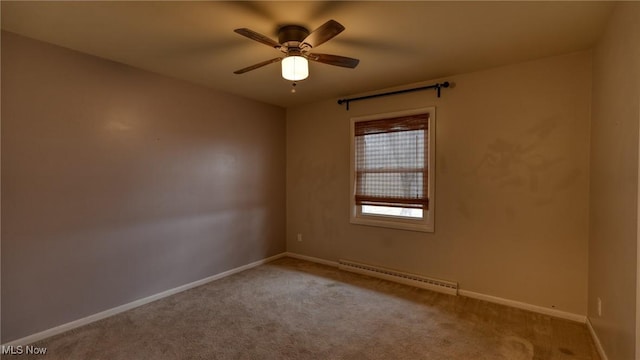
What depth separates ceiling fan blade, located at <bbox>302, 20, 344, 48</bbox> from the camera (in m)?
1.76

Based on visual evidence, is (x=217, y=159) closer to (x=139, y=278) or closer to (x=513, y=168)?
(x=139, y=278)

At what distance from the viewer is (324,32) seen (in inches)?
73.2

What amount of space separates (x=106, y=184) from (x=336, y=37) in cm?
250

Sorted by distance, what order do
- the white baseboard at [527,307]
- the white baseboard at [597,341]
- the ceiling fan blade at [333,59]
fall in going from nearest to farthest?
the white baseboard at [597,341], the ceiling fan blade at [333,59], the white baseboard at [527,307]

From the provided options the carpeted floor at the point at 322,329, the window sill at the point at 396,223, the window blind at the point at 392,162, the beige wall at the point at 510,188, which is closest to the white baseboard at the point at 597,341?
the carpeted floor at the point at 322,329

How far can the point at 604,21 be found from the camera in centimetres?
212

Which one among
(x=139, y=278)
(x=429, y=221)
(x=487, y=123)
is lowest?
(x=139, y=278)

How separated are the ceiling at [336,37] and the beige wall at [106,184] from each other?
30 centimetres

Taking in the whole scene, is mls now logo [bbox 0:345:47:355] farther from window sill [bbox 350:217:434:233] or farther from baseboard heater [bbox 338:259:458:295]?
window sill [bbox 350:217:434:233]

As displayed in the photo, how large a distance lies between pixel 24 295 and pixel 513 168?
4444 mm

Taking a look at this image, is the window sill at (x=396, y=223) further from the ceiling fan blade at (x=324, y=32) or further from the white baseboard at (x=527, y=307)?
the ceiling fan blade at (x=324, y=32)

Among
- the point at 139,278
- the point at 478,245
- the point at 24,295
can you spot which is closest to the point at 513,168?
the point at 478,245

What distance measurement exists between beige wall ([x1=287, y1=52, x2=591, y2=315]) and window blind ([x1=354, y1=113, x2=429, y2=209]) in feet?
0.60

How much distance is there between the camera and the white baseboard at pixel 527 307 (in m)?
2.69
